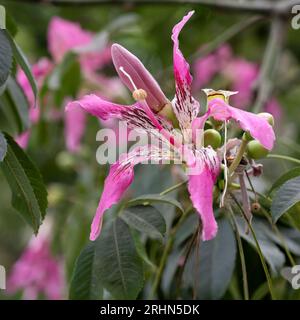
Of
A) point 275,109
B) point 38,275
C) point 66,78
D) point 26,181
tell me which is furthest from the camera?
point 275,109

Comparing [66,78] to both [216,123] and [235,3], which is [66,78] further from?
[216,123]

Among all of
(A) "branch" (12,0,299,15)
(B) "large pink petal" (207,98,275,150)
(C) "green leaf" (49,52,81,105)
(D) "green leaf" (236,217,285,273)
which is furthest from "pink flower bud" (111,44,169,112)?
(A) "branch" (12,0,299,15)

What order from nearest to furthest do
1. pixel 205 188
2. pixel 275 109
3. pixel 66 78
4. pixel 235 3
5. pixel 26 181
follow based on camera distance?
1. pixel 205 188
2. pixel 26 181
3. pixel 66 78
4. pixel 235 3
5. pixel 275 109

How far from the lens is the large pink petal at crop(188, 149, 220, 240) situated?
735 mm

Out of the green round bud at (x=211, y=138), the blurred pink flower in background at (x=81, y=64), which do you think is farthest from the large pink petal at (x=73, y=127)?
the green round bud at (x=211, y=138)

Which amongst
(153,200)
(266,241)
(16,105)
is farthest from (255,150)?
(16,105)

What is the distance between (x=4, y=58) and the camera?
2.77 ft

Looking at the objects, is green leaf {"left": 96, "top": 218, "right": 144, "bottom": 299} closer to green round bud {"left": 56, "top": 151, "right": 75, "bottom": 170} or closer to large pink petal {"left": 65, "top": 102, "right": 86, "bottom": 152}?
large pink petal {"left": 65, "top": 102, "right": 86, "bottom": 152}

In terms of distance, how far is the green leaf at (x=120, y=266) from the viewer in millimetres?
890

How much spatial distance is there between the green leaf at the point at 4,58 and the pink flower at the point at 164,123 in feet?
0.29

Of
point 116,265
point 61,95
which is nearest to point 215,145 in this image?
point 116,265

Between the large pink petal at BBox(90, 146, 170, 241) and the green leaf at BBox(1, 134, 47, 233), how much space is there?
9cm

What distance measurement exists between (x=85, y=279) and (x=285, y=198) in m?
0.29
